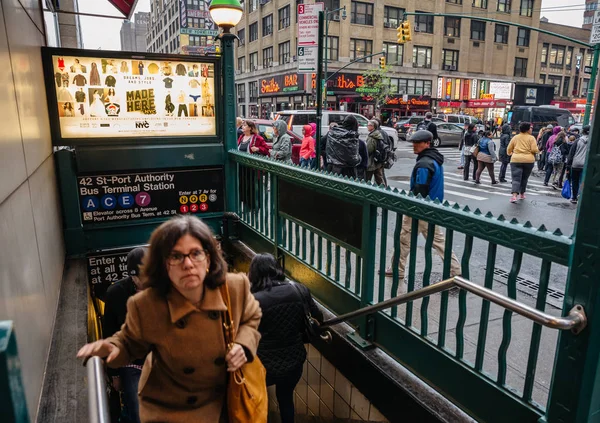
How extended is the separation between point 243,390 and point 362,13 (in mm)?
45562

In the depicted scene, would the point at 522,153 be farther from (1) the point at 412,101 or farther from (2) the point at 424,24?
(2) the point at 424,24

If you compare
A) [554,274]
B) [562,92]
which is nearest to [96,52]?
[554,274]

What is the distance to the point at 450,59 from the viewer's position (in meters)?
47.8

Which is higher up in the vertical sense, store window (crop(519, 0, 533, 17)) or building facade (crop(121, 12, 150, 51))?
building facade (crop(121, 12, 150, 51))

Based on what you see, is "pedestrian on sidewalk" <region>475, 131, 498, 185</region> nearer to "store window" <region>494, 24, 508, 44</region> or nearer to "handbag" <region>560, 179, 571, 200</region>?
"handbag" <region>560, 179, 571, 200</region>

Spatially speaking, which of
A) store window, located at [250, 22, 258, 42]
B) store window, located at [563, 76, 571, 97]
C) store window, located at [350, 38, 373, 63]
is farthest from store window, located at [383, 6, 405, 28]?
store window, located at [563, 76, 571, 97]

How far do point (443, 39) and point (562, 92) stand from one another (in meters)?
24.2

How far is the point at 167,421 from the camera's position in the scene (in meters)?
2.33

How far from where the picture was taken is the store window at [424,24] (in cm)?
4500

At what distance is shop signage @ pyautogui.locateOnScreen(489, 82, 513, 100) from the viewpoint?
50.2 m

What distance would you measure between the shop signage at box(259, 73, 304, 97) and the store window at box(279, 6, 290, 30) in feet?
16.2

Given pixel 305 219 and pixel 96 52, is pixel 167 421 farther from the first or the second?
pixel 96 52

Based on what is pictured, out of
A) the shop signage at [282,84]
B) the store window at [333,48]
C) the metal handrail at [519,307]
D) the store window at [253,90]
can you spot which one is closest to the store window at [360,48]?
the store window at [333,48]

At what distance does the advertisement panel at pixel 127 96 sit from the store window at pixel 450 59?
4604cm
